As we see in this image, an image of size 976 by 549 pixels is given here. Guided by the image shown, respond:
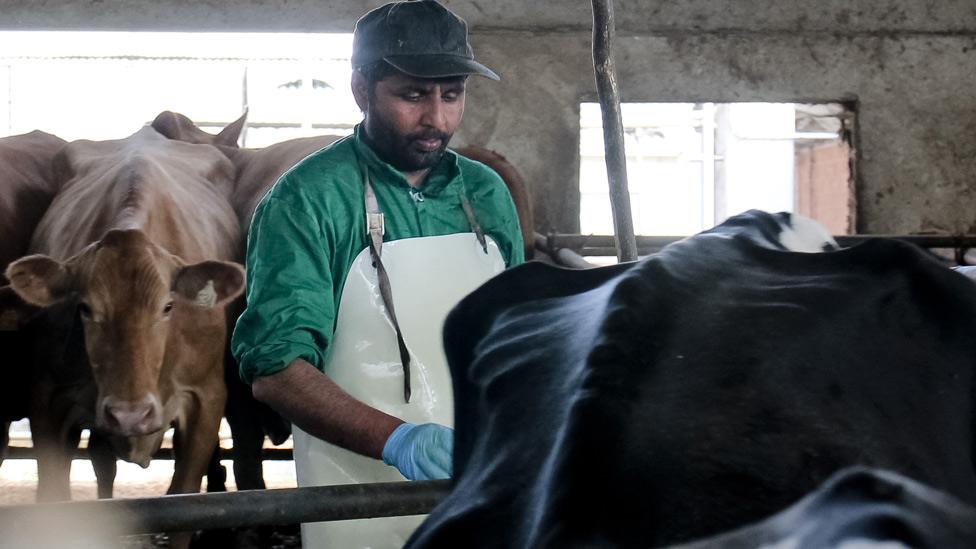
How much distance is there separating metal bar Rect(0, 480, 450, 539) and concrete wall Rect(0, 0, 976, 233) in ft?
16.0

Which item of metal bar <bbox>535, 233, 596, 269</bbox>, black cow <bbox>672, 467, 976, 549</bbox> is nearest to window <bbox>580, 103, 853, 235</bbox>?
metal bar <bbox>535, 233, 596, 269</bbox>

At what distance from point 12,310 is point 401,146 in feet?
7.00

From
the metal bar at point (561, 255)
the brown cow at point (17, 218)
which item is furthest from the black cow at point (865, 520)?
the brown cow at point (17, 218)

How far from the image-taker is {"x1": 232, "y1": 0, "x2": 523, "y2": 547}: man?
2209mm

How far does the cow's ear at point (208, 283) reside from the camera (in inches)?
143

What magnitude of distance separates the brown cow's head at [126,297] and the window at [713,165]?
9.20 meters

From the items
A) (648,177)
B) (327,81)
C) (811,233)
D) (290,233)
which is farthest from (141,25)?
(648,177)

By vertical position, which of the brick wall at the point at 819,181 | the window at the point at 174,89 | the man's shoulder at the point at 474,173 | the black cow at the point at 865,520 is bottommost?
the brick wall at the point at 819,181

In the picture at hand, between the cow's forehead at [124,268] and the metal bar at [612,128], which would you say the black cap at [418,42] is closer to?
the metal bar at [612,128]

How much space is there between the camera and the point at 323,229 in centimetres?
229

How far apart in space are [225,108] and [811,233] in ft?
42.4

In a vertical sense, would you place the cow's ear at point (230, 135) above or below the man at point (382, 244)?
above

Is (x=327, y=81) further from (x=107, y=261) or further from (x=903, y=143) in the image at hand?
(x=107, y=261)

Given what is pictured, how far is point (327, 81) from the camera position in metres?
13.1
